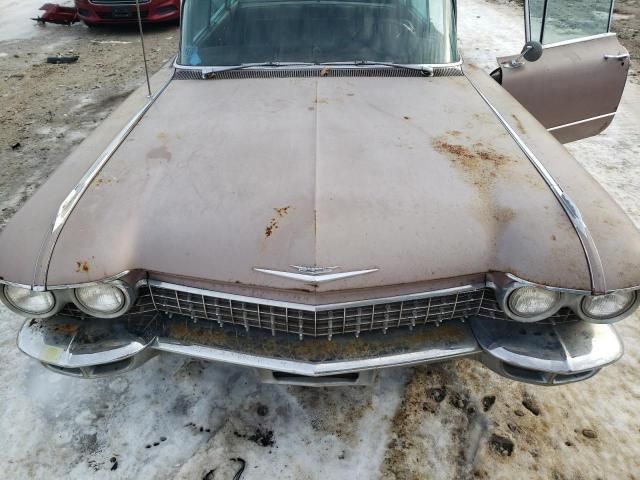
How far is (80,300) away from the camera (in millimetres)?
1913

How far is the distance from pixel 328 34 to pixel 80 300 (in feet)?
6.95

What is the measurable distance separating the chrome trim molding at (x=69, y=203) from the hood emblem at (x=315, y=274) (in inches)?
33.5

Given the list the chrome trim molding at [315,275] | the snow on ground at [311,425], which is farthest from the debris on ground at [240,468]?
the chrome trim molding at [315,275]

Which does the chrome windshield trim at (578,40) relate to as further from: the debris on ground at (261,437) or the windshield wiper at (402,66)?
the debris on ground at (261,437)

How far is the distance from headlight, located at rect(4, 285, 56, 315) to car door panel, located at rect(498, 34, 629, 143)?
292cm

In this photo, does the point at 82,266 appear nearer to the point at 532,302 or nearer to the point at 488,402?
the point at 532,302

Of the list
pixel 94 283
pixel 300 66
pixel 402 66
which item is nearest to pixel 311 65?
pixel 300 66

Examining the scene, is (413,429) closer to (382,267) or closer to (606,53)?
(382,267)

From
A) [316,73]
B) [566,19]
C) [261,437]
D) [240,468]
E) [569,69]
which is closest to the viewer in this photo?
[240,468]

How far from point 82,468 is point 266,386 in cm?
90

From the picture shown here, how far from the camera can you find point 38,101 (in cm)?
641

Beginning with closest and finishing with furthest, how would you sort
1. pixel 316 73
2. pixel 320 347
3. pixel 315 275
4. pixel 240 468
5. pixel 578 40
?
1. pixel 315 275
2. pixel 320 347
3. pixel 240 468
4. pixel 316 73
5. pixel 578 40

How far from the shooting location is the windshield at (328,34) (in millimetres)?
3020

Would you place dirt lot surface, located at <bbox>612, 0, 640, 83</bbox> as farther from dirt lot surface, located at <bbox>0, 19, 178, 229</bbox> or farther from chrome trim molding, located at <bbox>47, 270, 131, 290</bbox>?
chrome trim molding, located at <bbox>47, 270, 131, 290</bbox>
